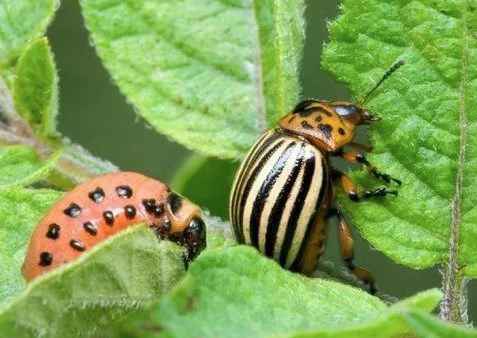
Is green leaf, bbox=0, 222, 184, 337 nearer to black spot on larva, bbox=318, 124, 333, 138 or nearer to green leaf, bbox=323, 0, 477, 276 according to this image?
green leaf, bbox=323, 0, 477, 276

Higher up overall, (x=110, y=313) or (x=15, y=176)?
(x=110, y=313)

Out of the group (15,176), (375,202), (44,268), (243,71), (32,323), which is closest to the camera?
(32,323)

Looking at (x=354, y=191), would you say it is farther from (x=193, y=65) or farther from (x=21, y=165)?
(x=21, y=165)

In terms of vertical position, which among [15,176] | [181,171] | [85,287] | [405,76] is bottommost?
[181,171]

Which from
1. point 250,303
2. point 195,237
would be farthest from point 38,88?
point 250,303

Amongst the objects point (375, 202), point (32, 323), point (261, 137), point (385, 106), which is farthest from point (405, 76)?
point (32, 323)

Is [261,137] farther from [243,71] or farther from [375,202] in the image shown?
[375,202]

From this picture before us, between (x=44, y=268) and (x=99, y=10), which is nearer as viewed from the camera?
(x=44, y=268)

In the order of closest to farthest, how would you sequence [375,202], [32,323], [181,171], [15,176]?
[32,323], [375,202], [15,176], [181,171]
